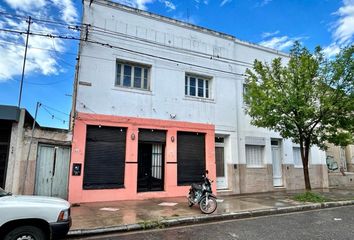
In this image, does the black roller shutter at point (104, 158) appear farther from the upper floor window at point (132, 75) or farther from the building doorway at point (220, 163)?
the building doorway at point (220, 163)

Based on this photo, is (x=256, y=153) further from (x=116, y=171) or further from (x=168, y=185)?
(x=116, y=171)

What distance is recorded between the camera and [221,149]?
1390 centimetres

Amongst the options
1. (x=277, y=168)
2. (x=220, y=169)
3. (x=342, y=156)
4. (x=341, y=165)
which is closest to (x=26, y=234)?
(x=220, y=169)

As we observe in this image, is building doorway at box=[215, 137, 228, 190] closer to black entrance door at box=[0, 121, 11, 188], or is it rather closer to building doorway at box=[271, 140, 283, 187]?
building doorway at box=[271, 140, 283, 187]

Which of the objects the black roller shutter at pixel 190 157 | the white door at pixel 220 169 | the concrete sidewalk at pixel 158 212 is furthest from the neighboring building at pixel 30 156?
the white door at pixel 220 169

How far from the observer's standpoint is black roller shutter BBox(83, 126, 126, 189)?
1055 centimetres

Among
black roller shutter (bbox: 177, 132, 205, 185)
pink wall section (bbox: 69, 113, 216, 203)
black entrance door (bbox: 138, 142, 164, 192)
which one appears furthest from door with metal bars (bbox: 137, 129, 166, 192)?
black roller shutter (bbox: 177, 132, 205, 185)

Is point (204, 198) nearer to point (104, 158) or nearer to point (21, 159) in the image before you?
point (104, 158)

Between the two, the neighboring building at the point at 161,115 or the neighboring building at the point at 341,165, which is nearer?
the neighboring building at the point at 161,115

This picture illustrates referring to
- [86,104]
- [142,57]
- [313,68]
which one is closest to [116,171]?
[86,104]

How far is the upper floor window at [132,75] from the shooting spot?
1188cm

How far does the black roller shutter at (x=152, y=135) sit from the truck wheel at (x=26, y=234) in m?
7.01

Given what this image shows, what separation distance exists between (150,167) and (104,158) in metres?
2.14

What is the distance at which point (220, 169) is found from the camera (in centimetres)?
1363
